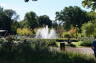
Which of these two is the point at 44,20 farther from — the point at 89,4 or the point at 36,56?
the point at 36,56

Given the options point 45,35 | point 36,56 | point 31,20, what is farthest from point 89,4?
point 31,20

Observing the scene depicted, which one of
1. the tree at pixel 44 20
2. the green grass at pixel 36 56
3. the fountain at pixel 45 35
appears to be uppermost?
the tree at pixel 44 20

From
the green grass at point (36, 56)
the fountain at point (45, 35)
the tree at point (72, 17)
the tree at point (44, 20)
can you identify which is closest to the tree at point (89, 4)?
the green grass at point (36, 56)

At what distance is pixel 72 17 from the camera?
13712cm

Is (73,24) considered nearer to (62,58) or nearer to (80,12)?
(80,12)

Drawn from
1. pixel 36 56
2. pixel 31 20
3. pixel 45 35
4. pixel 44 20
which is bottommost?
pixel 36 56

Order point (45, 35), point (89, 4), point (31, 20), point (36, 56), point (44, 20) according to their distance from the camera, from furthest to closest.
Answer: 1. point (44, 20)
2. point (31, 20)
3. point (45, 35)
4. point (89, 4)
5. point (36, 56)

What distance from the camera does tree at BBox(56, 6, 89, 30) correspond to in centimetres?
13262

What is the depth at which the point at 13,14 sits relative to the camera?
147750 mm

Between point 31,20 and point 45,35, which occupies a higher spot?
point 31,20

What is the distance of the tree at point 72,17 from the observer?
133 m

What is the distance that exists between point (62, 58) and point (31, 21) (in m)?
121

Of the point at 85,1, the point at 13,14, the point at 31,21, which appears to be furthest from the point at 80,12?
the point at 85,1

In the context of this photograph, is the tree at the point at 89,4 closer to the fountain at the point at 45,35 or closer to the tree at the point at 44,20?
the fountain at the point at 45,35
